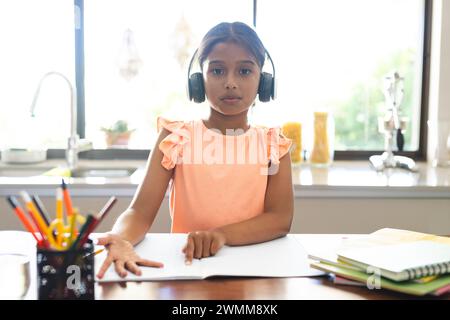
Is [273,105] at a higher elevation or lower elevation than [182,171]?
higher

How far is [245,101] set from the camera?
4.19 ft

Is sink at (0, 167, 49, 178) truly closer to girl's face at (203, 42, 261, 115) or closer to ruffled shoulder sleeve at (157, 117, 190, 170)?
ruffled shoulder sleeve at (157, 117, 190, 170)

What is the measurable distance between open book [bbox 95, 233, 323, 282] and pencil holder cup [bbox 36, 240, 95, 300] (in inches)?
5.2

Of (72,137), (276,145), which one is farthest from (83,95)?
(276,145)

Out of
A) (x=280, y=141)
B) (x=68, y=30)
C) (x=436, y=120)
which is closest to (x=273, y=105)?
(x=436, y=120)

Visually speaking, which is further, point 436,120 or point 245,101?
point 436,120

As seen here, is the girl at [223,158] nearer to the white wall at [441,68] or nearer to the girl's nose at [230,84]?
the girl's nose at [230,84]

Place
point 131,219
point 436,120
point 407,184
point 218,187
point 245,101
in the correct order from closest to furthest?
1. point 131,219
2. point 245,101
3. point 218,187
4. point 407,184
5. point 436,120

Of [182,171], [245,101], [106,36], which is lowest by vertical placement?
[182,171]

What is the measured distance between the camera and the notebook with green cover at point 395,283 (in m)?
0.78

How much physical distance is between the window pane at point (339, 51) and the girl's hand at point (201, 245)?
5.05 ft

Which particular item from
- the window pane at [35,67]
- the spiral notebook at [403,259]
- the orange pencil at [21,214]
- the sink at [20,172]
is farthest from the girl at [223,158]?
the window pane at [35,67]
